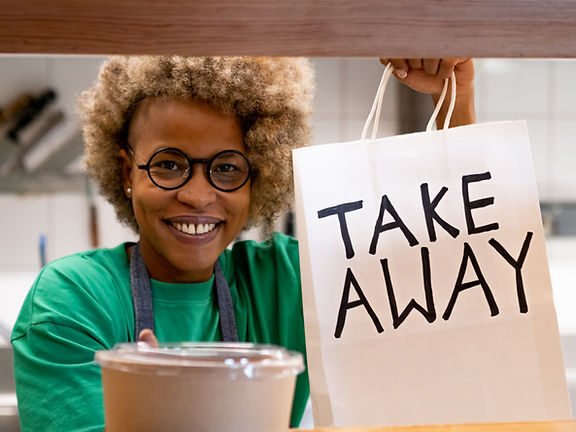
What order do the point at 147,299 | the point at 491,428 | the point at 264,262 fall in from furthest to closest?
the point at 264,262 → the point at 147,299 → the point at 491,428

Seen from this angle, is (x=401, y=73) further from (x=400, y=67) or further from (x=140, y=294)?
(x=140, y=294)

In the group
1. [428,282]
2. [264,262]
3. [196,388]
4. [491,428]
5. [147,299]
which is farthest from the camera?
[264,262]

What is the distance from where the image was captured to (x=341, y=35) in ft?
2.07

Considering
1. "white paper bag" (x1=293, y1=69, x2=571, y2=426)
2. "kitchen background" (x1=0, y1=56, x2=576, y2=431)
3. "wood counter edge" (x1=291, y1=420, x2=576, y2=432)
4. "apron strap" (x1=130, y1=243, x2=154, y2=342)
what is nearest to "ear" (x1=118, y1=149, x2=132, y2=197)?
"apron strap" (x1=130, y1=243, x2=154, y2=342)

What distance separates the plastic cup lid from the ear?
2.21 feet

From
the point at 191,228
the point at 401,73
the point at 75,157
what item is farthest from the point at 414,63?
the point at 75,157

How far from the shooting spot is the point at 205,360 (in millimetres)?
588

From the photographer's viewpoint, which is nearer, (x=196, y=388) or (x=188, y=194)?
(x=196, y=388)

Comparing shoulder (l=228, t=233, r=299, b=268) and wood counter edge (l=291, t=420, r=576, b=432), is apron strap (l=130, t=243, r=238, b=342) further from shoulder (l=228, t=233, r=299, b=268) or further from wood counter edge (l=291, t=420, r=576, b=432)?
wood counter edge (l=291, t=420, r=576, b=432)

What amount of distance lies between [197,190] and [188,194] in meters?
0.01

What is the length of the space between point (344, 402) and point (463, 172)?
28 cm

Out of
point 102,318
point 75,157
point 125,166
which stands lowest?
point 102,318

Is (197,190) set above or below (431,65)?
below

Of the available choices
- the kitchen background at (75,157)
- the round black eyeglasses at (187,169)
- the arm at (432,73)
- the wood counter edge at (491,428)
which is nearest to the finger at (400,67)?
the arm at (432,73)
